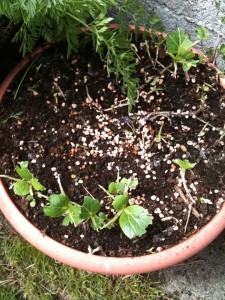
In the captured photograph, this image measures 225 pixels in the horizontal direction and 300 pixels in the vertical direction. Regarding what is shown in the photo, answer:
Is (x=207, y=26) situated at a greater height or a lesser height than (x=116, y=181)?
greater

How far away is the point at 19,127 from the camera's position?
5.06ft

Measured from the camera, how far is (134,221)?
132 centimetres

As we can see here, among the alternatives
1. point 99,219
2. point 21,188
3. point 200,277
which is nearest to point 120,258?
point 99,219

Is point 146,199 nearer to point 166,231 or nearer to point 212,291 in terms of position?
point 166,231

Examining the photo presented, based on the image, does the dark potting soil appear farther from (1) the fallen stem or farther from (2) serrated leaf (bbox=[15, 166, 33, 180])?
(2) serrated leaf (bbox=[15, 166, 33, 180])

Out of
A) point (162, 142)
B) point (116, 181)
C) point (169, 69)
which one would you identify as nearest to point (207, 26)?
point (169, 69)

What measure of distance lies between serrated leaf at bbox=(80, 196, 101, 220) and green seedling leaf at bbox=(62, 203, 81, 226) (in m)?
0.02

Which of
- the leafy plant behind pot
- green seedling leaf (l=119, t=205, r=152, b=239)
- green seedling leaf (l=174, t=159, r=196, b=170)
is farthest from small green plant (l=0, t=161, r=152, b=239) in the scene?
the leafy plant behind pot

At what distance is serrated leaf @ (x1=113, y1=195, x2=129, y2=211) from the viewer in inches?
52.4

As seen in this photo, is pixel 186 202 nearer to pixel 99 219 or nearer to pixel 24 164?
pixel 99 219

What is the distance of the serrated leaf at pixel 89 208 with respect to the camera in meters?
1.30

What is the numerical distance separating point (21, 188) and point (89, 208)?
217mm

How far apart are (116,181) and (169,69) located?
1.46 feet

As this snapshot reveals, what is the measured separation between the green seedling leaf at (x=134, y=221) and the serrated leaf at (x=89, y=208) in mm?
78
